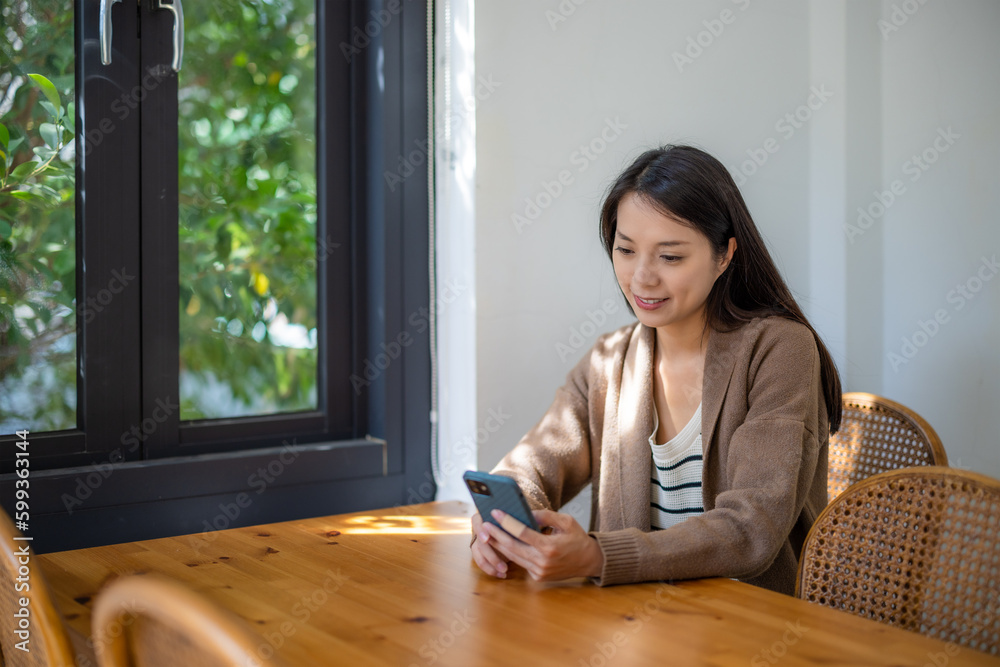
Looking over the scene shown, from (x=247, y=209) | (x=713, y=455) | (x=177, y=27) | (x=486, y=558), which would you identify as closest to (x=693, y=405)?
(x=713, y=455)

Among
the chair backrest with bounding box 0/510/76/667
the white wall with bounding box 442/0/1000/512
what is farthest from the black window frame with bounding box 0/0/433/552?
the chair backrest with bounding box 0/510/76/667

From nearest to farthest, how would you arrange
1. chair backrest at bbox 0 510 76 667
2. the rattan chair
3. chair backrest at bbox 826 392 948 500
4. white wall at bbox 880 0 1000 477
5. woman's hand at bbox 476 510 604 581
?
the rattan chair, chair backrest at bbox 0 510 76 667, woman's hand at bbox 476 510 604 581, chair backrest at bbox 826 392 948 500, white wall at bbox 880 0 1000 477

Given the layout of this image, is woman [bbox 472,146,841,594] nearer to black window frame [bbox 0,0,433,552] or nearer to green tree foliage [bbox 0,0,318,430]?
black window frame [bbox 0,0,433,552]

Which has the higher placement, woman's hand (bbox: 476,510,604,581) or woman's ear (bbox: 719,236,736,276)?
woman's ear (bbox: 719,236,736,276)

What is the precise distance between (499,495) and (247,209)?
1.00 metres

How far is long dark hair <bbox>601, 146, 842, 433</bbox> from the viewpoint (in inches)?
56.4

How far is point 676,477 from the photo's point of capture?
4.90 feet

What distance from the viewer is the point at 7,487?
1.46 metres

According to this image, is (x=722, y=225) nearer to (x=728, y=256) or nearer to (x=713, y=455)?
(x=728, y=256)

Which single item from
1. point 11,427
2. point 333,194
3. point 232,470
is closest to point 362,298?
point 333,194

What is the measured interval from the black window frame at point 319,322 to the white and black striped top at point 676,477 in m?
0.64

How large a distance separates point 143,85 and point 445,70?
659 millimetres

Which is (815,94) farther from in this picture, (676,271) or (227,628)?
(227,628)

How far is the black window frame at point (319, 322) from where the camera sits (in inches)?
63.3
